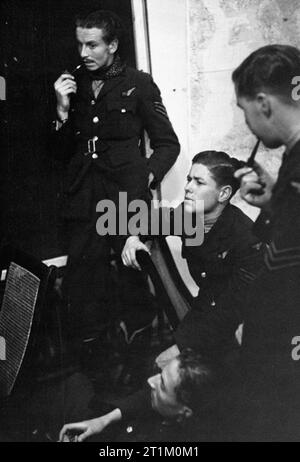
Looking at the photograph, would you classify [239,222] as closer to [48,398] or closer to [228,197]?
[228,197]

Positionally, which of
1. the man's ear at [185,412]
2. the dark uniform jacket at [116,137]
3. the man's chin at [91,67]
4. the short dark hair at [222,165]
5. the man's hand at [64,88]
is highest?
the man's chin at [91,67]

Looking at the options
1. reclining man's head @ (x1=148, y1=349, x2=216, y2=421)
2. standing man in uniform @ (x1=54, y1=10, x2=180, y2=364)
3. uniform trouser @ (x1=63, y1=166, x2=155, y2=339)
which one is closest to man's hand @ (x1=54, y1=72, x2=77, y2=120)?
standing man in uniform @ (x1=54, y1=10, x2=180, y2=364)

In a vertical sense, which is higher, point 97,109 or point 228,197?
point 97,109

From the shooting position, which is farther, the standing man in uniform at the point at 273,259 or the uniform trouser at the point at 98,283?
the uniform trouser at the point at 98,283

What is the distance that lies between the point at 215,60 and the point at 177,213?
1.98ft

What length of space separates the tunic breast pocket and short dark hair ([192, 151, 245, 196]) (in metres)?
0.30

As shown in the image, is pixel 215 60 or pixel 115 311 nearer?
pixel 215 60

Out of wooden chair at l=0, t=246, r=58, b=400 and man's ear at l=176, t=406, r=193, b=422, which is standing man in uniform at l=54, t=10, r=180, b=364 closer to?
wooden chair at l=0, t=246, r=58, b=400

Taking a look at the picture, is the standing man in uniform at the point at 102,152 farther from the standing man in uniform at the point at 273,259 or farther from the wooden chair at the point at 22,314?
the standing man in uniform at the point at 273,259

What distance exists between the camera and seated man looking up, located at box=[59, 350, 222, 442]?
87.0 inches

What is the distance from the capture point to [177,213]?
2.28 metres

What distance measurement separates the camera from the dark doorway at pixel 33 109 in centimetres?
222

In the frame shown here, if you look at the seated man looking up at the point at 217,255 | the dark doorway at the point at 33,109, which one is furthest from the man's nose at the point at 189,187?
the dark doorway at the point at 33,109

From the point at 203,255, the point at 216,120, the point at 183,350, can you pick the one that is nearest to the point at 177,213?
the point at 203,255
